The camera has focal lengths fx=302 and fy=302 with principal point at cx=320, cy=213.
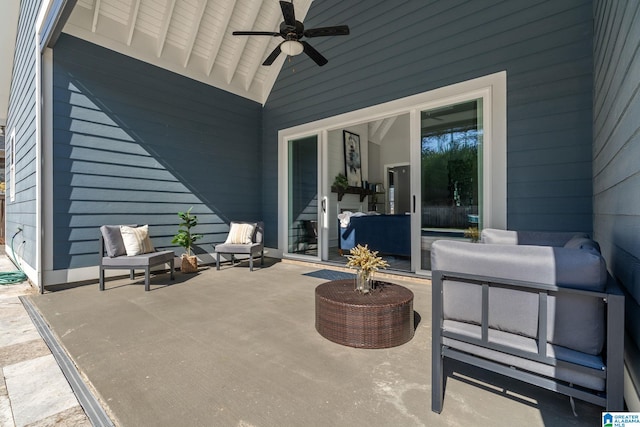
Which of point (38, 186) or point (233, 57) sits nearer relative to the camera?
point (38, 186)

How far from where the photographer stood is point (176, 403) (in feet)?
5.20

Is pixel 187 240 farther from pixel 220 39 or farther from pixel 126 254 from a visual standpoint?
pixel 220 39

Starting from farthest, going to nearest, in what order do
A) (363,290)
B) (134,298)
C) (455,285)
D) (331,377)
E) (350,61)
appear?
1. (350,61)
2. (134,298)
3. (363,290)
4. (331,377)
5. (455,285)

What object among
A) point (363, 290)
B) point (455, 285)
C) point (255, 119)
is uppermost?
point (255, 119)

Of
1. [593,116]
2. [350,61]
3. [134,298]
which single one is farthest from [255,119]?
[593,116]

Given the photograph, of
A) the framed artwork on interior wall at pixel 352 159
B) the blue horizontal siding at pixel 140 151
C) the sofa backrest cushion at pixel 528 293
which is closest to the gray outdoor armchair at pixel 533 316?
the sofa backrest cushion at pixel 528 293

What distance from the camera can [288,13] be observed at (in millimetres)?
3271

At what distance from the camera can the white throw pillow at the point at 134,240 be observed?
4004 millimetres

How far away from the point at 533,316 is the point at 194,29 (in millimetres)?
5959

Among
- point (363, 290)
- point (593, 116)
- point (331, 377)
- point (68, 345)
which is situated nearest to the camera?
point (331, 377)

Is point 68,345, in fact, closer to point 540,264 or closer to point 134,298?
point 134,298

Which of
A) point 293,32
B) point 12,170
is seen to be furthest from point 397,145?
point 12,170

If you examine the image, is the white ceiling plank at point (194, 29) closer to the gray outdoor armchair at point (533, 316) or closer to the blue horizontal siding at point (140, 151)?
the blue horizontal siding at point (140, 151)

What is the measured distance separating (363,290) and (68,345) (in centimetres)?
230
